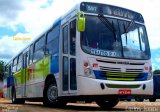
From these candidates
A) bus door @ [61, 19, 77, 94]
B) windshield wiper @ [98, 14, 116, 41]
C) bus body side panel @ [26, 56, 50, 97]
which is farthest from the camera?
bus body side panel @ [26, 56, 50, 97]

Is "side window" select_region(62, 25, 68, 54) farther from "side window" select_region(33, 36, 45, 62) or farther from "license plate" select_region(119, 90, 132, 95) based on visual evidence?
"side window" select_region(33, 36, 45, 62)

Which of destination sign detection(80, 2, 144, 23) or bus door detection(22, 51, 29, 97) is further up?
destination sign detection(80, 2, 144, 23)

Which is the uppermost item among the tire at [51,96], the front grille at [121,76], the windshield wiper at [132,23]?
the windshield wiper at [132,23]

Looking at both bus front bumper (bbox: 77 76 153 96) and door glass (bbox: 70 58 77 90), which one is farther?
door glass (bbox: 70 58 77 90)

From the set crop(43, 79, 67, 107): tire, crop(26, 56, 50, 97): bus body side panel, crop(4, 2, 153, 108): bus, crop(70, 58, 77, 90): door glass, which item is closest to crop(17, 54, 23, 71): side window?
crop(26, 56, 50, 97): bus body side panel

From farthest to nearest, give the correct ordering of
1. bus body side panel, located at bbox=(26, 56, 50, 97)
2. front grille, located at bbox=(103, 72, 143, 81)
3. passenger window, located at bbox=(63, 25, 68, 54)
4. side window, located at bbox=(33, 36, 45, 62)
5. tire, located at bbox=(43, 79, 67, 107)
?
side window, located at bbox=(33, 36, 45, 62)
bus body side panel, located at bbox=(26, 56, 50, 97)
tire, located at bbox=(43, 79, 67, 107)
passenger window, located at bbox=(63, 25, 68, 54)
front grille, located at bbox=(103, 72, 143, 81)

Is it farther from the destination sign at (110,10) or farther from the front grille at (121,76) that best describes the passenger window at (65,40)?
the front grille at (121,76)

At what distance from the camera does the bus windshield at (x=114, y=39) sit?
11.9 metres

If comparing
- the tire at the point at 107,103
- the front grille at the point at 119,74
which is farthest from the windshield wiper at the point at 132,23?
the tire at the point at 107,103

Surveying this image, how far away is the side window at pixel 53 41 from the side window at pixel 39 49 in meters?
0.78

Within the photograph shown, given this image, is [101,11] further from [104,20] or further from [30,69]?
[30,69]

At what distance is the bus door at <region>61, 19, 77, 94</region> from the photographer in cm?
1219

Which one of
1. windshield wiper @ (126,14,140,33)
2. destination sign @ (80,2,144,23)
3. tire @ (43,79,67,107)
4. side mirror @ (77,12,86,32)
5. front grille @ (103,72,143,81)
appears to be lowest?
tire @ (43,79,67,107)

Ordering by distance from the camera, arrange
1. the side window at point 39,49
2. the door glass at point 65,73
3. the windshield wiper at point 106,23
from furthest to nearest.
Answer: the side window at point 39,49 → the door glass at point 65,73 → the windshield wiper at point 106,23
